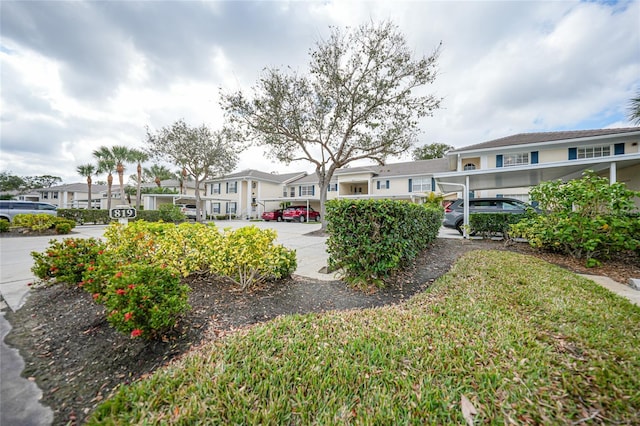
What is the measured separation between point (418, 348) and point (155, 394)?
200cm

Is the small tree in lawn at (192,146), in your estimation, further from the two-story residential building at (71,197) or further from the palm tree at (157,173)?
the two-story residential building at (71,197)

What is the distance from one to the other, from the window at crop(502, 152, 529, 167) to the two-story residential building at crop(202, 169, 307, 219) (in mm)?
21909

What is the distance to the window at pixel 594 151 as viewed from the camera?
14.4 metres

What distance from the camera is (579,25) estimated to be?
6.91 m

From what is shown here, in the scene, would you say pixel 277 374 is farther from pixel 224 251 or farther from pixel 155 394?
pixel 224 251

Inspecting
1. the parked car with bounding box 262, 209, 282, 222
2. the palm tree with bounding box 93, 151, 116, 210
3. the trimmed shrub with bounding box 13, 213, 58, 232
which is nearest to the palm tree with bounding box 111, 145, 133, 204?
the palm tree with bounding box 93, 151, 116, 210

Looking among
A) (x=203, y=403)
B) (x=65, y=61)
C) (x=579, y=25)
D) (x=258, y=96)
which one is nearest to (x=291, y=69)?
(x=258, y=96)

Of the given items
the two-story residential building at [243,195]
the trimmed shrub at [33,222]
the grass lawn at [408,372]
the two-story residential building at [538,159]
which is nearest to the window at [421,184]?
the two-story residential building at [538,159]

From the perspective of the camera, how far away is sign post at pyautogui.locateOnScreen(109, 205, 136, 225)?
435 cm

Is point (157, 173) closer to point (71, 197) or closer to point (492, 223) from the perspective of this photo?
point (71, 197)

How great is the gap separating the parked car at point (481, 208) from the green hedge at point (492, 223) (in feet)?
4.31

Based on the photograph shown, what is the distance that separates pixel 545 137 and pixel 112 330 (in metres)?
22.6

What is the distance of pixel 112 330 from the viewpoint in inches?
103

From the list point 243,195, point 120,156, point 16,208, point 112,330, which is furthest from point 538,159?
point 120,156
